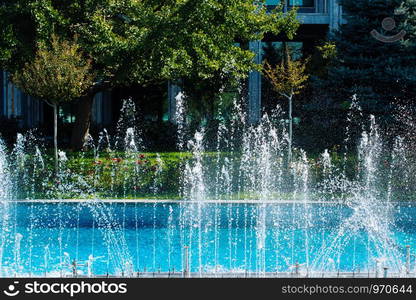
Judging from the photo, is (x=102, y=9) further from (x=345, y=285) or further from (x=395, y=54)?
(x=345, y=285)

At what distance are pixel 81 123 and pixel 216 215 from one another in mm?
8238

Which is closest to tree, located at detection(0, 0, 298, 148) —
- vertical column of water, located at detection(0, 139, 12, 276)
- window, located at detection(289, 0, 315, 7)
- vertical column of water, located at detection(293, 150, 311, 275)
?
vertical column of water, located at detection(0, 139, 12, 276)

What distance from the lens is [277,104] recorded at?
24641mm

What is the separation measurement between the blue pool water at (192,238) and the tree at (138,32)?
16.5 ft

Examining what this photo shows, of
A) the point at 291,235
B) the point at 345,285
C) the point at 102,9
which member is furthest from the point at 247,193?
the point at 345,285

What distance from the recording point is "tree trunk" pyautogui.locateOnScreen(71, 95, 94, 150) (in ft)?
65.2

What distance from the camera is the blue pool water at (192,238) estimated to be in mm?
9703

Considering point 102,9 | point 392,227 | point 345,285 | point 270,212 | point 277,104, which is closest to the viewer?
point 345,285

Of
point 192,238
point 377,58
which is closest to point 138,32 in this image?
point 377,58

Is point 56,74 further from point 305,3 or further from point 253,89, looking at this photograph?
point 305,3

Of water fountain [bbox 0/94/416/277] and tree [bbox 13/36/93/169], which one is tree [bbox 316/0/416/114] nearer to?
water fountain [bbox 0/94/416/277]

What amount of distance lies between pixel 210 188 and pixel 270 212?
2688mm

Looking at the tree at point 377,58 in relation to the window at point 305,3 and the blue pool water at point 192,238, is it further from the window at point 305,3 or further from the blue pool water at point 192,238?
the blue pool water at point 192,238

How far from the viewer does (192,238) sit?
11.4 m
